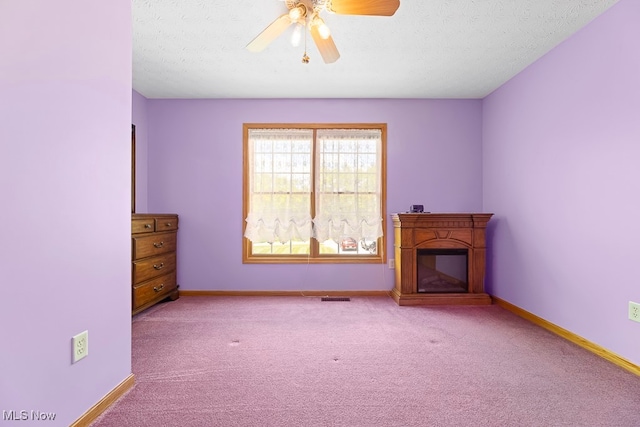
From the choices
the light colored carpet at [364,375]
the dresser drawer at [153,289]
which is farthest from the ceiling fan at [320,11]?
the dresser drawer at [153,289]

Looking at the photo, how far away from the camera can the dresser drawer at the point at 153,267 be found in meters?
3.04

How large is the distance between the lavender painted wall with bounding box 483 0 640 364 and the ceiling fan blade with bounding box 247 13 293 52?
2.22 metres

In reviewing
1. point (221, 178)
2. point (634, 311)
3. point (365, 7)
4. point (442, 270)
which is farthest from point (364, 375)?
point (221, 178)

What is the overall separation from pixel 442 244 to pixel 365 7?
2583 mm

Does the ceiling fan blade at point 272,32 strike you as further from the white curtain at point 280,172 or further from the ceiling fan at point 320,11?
the white curtain at point 280,172

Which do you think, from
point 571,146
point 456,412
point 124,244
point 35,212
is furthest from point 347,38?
point 456,412

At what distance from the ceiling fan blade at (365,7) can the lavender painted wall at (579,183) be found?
1620mm

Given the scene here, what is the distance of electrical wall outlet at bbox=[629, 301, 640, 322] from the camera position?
2073 mm

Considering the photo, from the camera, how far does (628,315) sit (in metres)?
2.14

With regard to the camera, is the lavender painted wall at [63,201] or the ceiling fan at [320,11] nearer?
the lavender painted wall at [63,201]

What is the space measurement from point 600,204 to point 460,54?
1.65 meters

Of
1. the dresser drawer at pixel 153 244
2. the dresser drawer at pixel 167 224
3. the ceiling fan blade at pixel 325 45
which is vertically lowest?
the dresser drawer at pixel 153 244

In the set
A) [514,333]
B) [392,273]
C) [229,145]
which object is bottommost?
[514,333]

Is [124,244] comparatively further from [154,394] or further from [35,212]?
[154,394]
